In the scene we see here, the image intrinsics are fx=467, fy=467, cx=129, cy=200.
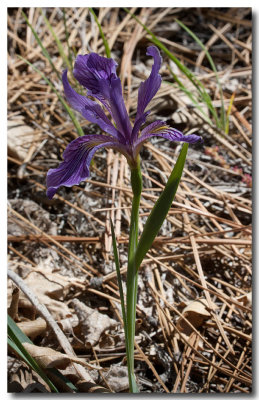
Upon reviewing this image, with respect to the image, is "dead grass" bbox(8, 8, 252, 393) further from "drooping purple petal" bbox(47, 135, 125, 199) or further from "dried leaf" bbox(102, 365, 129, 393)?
"drooping purple petal" bbox(47, 135, 125, 199)

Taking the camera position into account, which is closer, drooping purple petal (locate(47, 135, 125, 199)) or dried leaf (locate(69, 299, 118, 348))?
drooping purple petal (locate(47, 135, 125, 199))

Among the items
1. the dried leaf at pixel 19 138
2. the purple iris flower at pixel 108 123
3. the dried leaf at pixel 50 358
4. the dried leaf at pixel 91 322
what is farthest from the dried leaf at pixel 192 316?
the dried leaf at pixel 19 138

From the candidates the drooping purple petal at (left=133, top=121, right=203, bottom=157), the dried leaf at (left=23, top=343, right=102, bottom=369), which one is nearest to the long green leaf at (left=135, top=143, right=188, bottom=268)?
the drooping purple petal at (left=133, top=121, right=203, bottom=157)

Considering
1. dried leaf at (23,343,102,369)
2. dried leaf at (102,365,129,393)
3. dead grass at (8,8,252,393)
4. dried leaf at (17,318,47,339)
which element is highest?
dead grass at (8,8,252,393)

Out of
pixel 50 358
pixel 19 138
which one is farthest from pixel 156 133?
pixel 19 138

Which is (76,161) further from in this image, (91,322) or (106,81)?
(91,322)

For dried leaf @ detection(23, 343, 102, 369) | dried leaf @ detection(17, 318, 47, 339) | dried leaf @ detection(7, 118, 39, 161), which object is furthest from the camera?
dried leaf @ detection(7, 118, 39, 161)
